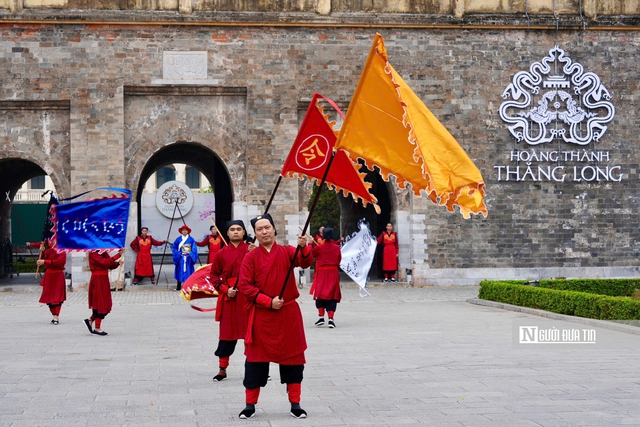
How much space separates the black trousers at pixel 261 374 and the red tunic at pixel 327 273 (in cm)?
749

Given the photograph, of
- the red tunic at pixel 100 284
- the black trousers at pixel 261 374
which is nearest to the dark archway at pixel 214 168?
the red tunic at pixel 100 284

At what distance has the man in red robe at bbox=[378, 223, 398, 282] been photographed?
26266mm

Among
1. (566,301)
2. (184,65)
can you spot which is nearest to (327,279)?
(566,301)

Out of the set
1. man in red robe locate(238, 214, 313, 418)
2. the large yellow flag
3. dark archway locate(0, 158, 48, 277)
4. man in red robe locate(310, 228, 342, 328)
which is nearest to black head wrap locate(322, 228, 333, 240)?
man in red robe locate(310, 228, 342, 328)

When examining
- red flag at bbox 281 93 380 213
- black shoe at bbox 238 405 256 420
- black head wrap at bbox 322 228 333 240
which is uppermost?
red flag at bbox 281 93 380 213

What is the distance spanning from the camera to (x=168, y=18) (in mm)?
24938

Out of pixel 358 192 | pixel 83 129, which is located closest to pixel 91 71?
pixel 83 129

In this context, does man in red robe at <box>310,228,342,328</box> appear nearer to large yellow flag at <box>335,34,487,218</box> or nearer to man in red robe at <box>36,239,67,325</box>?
man in red robe at <box>36,239,67,325</box>

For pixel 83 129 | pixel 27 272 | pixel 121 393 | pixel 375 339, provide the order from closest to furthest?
pixel 121 393 < pixel 375 339 < pixel 83 129 < pixel 27 272

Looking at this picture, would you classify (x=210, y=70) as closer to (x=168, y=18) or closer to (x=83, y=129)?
(x=168, y=18)

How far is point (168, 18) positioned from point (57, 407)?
1828 centimetres

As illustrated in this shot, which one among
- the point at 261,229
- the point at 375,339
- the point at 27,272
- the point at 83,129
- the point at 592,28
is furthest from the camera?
the point at 27,272

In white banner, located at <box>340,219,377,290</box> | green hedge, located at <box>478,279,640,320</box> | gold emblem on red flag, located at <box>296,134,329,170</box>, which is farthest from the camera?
white banner, located at <box>340,219,377,290</box>

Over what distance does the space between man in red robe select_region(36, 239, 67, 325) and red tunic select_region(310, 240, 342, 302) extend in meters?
4.50
